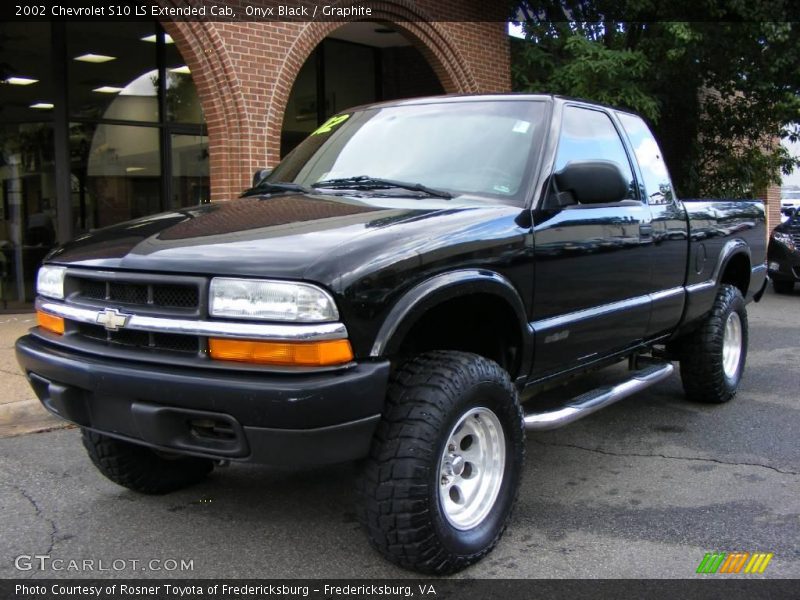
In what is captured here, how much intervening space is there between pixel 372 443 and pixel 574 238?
1582 millimetres

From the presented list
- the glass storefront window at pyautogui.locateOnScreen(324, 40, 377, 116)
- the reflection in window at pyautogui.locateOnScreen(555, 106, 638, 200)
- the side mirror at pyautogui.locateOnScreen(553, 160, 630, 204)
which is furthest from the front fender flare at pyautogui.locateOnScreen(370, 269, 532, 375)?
the glass storefront window at pyautogui.locateOnScreen(324, 40, 377, 116)

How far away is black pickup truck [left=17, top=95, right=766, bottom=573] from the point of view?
8.88 ft

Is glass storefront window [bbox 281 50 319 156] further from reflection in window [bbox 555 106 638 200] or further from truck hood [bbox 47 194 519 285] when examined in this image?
truck hood [bbox 47 194 519 285]

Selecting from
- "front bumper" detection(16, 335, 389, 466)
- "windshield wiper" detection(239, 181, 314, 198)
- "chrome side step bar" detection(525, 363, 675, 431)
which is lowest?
"chrome side step bar" detection(525, 363, 675, 431)

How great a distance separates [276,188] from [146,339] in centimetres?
145

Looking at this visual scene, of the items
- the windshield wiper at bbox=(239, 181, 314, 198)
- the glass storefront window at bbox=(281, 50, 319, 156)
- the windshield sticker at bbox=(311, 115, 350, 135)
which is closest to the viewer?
the windshield wiper at bbox=(239, 181, 314, 198)

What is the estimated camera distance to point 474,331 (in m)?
3.69

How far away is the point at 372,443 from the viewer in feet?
9.46

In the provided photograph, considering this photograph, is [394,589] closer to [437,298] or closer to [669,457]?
[437,298]

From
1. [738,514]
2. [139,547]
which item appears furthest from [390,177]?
[738,514]

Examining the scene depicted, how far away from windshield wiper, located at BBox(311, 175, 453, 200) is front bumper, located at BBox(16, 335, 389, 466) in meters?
1.18

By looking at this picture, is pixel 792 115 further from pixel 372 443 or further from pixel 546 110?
pixel 372 443

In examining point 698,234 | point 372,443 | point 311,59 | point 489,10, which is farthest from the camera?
point 311,59

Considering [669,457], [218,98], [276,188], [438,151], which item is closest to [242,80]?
[218,98]
